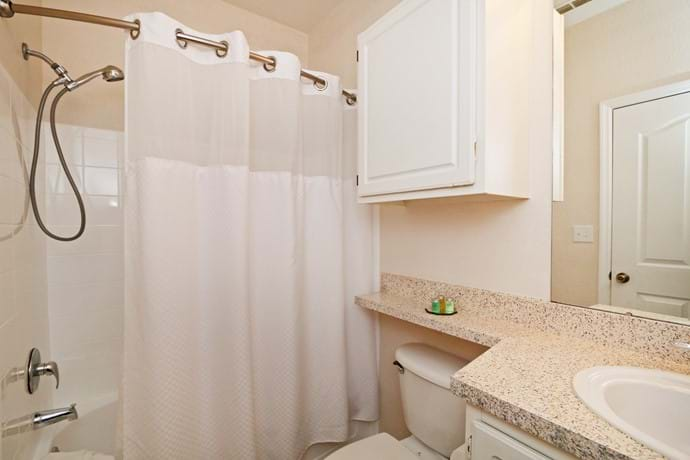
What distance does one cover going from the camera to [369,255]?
5.37 ft

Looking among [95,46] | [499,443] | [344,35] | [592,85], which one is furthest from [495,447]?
[95,46]

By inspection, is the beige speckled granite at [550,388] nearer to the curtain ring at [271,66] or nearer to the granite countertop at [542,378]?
the granite countertop at [542,378]

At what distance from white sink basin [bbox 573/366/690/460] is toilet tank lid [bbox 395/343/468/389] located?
1.65ft

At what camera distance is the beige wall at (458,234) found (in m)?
1.02

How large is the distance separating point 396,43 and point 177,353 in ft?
4.47

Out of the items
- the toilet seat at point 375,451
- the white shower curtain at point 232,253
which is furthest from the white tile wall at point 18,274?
the toilet seat at point 375,451

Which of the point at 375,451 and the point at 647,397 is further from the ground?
the point at 647,397

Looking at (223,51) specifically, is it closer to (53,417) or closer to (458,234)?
(458,234)

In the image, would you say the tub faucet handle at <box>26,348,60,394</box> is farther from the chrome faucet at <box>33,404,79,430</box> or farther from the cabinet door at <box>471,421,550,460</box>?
the cabinet door at <box>471,421,550,460</box>

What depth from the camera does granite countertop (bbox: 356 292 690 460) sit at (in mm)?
497

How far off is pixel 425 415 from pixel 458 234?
72cm

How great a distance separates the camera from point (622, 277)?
0.88 m

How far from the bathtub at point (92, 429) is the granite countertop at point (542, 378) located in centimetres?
147

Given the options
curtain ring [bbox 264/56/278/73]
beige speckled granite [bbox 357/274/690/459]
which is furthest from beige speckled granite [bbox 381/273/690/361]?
curtain ring [bbox 264/56/278/73]
